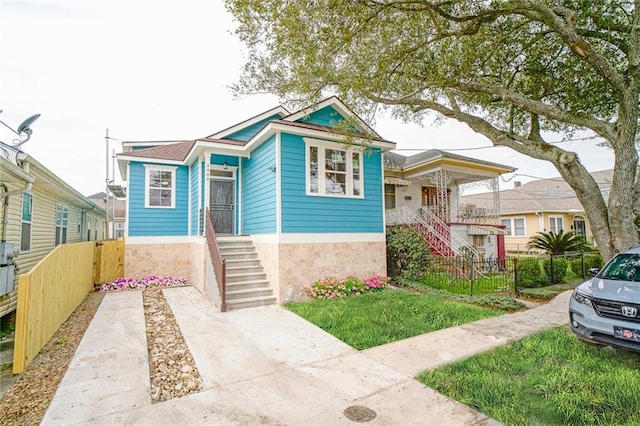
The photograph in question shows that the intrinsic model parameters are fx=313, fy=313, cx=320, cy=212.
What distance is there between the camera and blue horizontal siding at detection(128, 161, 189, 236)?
1156 cm

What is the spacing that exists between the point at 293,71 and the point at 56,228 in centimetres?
1041

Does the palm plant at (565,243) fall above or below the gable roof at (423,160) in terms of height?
below

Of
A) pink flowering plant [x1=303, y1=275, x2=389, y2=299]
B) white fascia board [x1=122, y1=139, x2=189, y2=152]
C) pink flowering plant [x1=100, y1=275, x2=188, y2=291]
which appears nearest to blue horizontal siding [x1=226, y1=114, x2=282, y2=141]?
pink flowering plant [x1=100, y1=275, x2=188, y2=291]

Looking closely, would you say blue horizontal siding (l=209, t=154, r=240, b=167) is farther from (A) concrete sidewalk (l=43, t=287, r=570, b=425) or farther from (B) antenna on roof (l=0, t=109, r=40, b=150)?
(A) concrete sidewalk (l=43, t=287, r=570, b=425)

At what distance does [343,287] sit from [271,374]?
461 cm

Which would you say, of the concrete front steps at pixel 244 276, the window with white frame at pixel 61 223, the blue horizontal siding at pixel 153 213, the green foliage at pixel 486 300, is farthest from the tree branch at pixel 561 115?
the window with white frame at pixel 61 223

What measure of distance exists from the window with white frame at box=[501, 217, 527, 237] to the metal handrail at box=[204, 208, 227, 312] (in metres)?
21.6

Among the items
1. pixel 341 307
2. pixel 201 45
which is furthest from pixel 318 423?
pixel 201 45

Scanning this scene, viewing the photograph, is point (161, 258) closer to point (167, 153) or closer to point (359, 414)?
point (167, 153)

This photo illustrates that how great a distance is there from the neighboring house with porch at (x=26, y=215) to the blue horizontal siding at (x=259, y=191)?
4932mm

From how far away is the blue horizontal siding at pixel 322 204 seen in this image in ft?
26.9

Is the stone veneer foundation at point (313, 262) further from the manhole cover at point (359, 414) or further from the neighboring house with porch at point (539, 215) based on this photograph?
the neighboring house with porch at point (539, 215)

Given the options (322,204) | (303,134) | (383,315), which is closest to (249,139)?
(303,134)

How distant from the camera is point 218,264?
7.66 m
